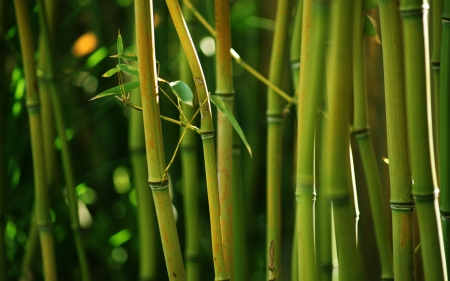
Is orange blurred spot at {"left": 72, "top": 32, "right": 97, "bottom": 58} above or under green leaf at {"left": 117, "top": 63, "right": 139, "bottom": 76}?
above

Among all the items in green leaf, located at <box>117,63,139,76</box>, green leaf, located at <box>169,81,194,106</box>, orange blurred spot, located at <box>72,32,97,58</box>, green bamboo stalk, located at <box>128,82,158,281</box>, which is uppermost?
orange blurred spot, located at <box>72,32,97,58</box>

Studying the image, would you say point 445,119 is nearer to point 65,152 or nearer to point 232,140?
point 232,140

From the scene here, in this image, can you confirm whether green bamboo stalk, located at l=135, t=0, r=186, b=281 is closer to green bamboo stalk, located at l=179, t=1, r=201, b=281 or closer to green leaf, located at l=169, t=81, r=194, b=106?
green leaf, located at l=169, t=81, r=194, b=106

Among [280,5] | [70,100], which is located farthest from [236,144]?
[70,100]

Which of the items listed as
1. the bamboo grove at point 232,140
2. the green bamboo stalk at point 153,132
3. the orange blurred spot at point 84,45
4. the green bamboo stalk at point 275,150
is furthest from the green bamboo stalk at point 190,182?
the orange blurred spot at point 84,45

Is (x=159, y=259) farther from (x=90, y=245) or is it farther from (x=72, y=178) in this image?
(x=72, y=178)

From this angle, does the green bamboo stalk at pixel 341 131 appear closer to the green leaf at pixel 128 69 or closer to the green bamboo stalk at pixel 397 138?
the green bamboo stalk at pixel 397 138

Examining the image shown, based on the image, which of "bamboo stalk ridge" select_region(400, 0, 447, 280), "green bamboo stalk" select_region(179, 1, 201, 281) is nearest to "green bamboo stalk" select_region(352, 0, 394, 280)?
"bamboo stalk ridge" select_region(400, 0, 447, 280)

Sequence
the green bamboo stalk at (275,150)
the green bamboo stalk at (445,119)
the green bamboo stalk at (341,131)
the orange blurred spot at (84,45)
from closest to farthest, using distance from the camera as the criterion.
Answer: the green bamboo stalk at (341,131) < the green bamboo stalk at (445,119) < the green bamboo stalk at (275,150) < the orange blurred spot at (84,45)
